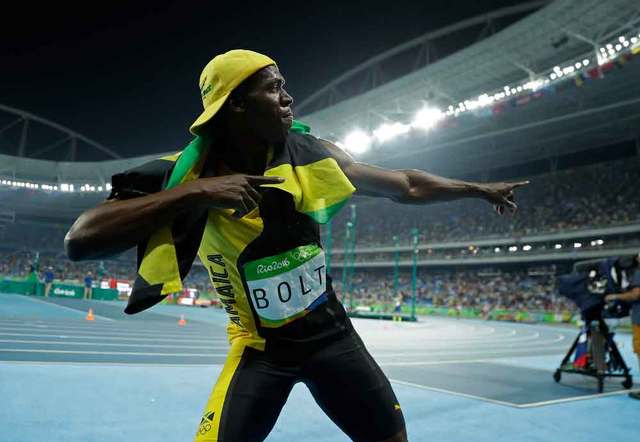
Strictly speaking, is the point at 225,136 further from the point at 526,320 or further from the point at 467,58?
the point at 526,320

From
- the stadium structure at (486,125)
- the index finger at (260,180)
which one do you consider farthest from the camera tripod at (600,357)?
the stadium structure at (486,125)

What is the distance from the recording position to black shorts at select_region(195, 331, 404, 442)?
69.8 inches

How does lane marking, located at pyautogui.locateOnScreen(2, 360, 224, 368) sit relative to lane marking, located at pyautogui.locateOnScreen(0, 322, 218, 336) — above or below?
above

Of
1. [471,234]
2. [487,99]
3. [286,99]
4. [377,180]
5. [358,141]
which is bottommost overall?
[377,180]

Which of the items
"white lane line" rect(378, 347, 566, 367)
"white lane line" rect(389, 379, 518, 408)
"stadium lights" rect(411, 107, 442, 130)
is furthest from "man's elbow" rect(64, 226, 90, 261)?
"stadium lights" rect(411, 107, 442, 130)

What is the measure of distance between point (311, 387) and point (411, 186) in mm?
1011

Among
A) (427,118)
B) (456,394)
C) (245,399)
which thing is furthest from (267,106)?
(427,118)

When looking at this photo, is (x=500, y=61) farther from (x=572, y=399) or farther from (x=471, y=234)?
(x=572, y=399)

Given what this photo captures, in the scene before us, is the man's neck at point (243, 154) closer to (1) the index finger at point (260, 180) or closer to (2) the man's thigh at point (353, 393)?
(1) the index finger at point (260, 180)

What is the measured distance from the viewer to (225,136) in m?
1.84

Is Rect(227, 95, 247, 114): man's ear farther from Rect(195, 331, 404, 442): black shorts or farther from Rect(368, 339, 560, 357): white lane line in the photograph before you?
Rect(368, 339, 560, 357): white lane line

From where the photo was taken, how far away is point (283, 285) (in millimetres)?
1829

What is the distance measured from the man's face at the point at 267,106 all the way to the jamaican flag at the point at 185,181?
12cm

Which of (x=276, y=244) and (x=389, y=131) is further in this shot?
(x=389, y=131)
